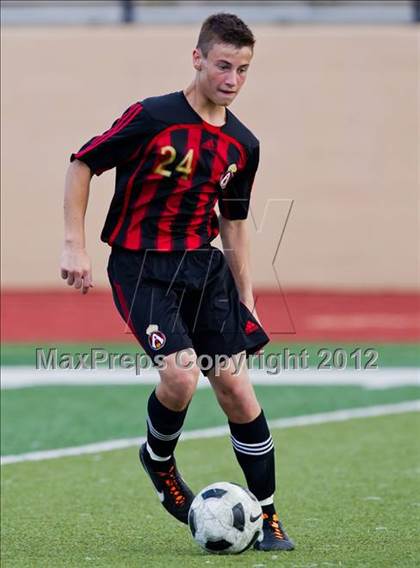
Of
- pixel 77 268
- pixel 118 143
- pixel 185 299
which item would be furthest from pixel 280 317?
pixel 77 268

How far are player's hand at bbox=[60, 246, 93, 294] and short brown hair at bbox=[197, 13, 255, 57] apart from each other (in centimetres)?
89

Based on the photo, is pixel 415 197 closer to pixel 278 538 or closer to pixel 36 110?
pixel 36 110

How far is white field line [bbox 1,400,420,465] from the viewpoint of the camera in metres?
7.16

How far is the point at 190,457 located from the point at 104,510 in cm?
150

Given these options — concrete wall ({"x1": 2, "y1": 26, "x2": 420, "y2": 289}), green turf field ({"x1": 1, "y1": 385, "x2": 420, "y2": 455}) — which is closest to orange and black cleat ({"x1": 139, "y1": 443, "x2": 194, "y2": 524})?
green turf field ({"x1": 1, "y1": 385, "x2": 420, "y2": 455})

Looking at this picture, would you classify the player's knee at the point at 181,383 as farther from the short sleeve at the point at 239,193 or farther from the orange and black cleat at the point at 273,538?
the short sleeve at the point at 239,193

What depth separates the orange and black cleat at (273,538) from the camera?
4645mm

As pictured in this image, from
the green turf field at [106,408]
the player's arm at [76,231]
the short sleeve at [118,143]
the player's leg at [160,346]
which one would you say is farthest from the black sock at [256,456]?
the green turf field at [106,408]

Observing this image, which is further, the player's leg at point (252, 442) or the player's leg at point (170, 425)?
the player's leg at point (252, 442)

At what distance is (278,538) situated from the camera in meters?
4.67

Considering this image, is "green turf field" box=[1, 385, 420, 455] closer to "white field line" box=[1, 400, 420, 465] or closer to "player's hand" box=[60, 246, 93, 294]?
"white field line" box=[1, 400, 420, 465]

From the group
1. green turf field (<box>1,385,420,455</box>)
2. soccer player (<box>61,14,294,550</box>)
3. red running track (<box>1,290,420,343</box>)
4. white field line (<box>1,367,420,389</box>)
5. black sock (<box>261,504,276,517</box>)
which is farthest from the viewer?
red running track (<box>1,290,420,343</box>)

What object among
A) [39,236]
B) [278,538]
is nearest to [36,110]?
[39,236]

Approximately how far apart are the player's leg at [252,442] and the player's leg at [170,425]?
140 millimetres
